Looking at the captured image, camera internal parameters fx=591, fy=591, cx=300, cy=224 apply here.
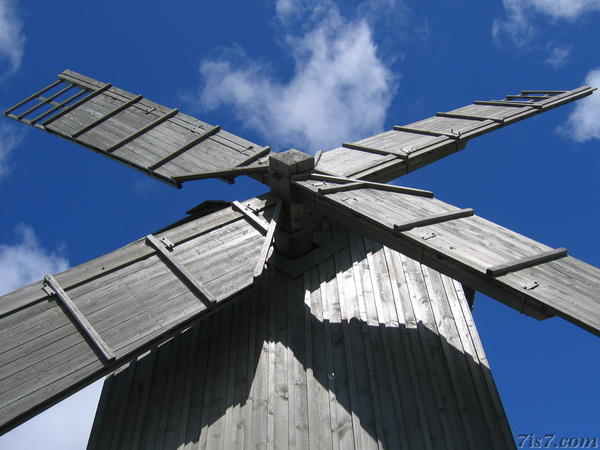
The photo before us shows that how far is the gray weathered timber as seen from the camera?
9242 mm

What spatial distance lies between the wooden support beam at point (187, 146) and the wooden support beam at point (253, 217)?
2.08 meters

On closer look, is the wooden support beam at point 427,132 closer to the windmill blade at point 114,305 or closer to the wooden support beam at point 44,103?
the windmill blade at point 114,305

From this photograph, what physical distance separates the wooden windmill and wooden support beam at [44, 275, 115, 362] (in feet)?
0.10

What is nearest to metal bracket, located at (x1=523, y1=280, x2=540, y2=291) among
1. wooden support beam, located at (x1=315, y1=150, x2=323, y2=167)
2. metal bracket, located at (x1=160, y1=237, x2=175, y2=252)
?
metal bracket, located at (x1=160, y1=237, x2=175, y2=252)

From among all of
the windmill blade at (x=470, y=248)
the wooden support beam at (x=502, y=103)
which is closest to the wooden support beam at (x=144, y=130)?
the windmill blade at (x=470, y=248)

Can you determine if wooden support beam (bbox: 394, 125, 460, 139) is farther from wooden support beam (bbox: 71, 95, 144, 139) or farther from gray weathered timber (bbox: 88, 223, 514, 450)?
wooden support beam (bbox: 71, 95, 144, 139)

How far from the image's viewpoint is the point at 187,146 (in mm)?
13094

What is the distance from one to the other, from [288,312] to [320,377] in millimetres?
1774

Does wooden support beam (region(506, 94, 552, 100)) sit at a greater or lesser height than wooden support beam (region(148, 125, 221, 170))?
greater

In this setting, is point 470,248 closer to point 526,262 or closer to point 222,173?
point 526,262

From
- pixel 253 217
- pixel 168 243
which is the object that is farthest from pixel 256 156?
pixel 168 243

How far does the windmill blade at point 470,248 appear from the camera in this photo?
315 inches

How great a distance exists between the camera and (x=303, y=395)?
32.1 ft

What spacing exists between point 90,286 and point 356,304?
506 cm
